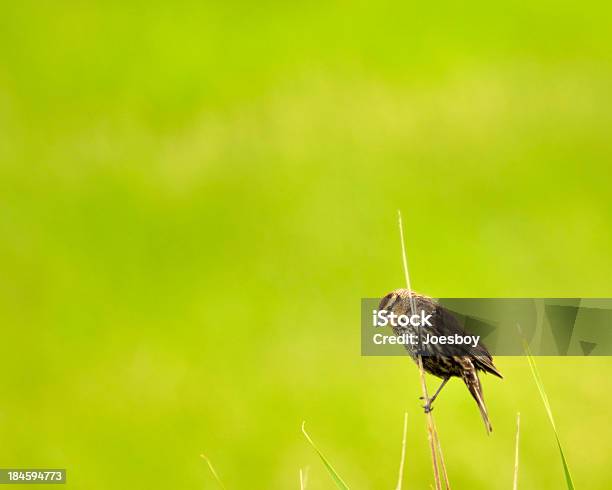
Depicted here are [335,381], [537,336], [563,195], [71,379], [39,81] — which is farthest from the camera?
[39,81]

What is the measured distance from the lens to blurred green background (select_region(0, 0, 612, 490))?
7223 mm

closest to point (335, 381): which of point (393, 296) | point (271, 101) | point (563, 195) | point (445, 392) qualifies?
point (445, 392)

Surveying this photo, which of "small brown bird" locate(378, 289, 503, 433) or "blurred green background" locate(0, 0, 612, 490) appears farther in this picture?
"blurred green background" locate(0, 0, 612, 490)

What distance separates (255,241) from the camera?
8.88m

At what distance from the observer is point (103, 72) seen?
1135 cm

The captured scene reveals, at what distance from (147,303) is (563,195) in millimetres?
3689

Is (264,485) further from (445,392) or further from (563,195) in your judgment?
(563,195)

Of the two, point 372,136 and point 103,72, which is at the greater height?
point 103,72

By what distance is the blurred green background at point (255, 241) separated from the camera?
7.22 metres

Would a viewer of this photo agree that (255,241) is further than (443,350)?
Yes

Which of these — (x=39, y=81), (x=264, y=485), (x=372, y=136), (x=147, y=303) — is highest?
(x=39, y=81)

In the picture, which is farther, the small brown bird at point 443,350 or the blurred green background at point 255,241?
the blurred green background at point 255,241

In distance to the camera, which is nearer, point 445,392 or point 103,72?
point 445,392

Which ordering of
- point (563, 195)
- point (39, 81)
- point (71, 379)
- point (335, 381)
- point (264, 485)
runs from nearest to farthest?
1. point (264, 485)
2. point (335, 381)
3. point (71, 379)
4. point (563, 195)
5. point (39, 81)
